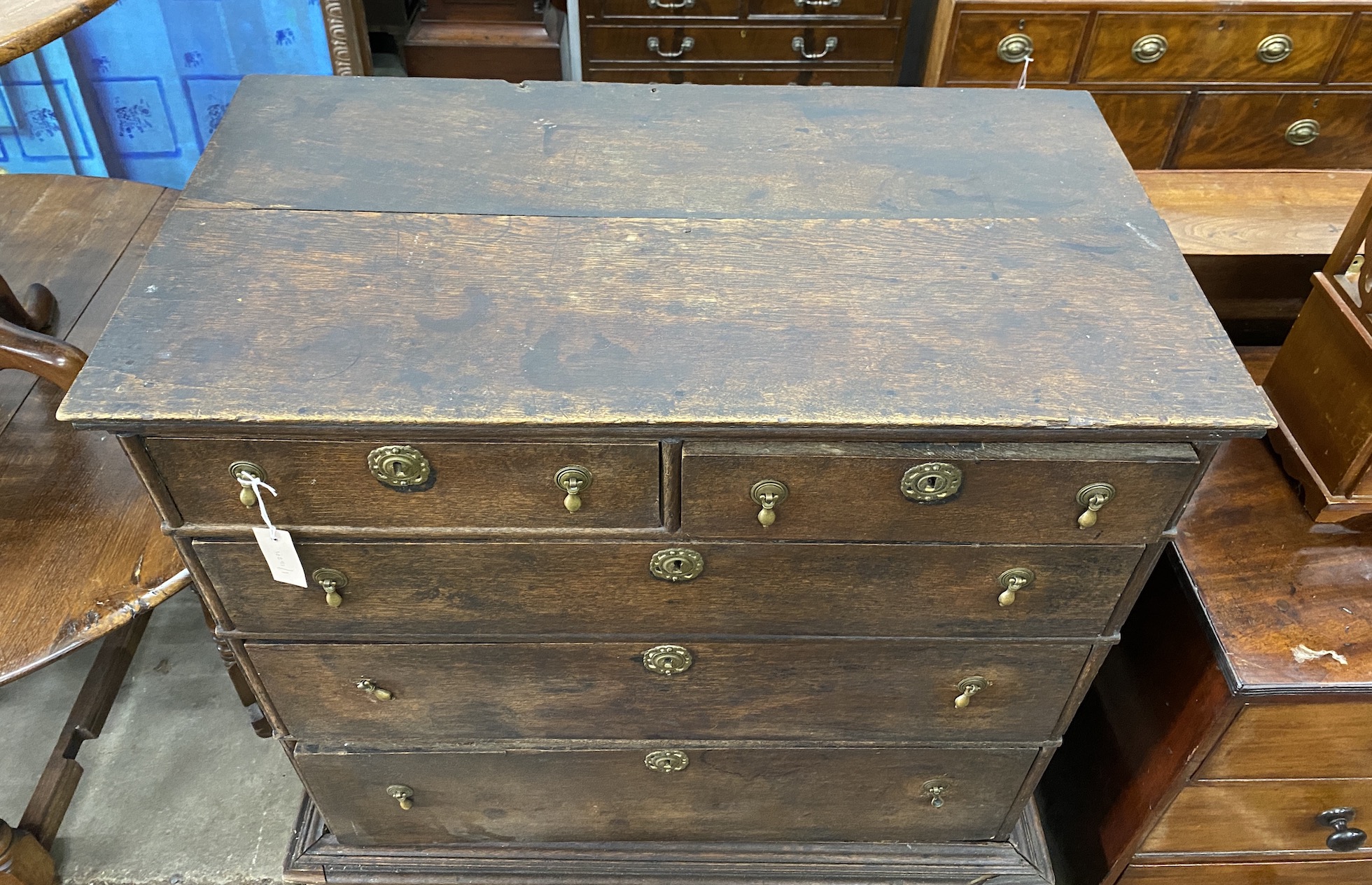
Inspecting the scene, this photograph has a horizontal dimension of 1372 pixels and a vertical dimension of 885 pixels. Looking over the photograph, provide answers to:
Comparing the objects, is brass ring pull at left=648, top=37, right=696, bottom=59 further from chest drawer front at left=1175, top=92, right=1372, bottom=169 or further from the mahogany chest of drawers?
chest drawer front at left=1175, top=92, right=1372, bottom=169

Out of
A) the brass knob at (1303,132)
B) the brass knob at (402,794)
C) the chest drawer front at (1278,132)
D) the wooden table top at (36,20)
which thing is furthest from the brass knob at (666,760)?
the brass knob at (1303,132)

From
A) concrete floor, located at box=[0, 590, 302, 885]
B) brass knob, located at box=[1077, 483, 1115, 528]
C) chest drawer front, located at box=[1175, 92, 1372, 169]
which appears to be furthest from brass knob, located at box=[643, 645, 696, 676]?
chest drawer front, located at box=[1175, 92, 1372, 169]

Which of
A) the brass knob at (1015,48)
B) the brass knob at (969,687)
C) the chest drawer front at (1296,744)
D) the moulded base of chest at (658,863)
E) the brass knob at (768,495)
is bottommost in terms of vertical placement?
the moulded base of chest at (658,863)

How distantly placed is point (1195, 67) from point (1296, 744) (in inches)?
72.1

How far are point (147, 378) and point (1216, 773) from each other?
4.68 ft

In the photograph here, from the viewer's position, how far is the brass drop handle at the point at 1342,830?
141cm

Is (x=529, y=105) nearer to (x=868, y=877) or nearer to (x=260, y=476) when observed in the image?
(x=260, y=476)

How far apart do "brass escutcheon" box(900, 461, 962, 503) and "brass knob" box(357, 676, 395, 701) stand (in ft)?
2.37

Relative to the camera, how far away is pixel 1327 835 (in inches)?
57.8

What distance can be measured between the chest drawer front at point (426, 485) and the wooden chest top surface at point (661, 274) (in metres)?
0.06

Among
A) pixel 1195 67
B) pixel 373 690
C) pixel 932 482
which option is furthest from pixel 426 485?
pixel 1195 67

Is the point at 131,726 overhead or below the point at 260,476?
below

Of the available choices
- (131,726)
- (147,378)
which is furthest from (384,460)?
(131,726)

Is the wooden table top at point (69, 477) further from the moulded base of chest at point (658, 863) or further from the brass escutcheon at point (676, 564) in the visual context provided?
the brass escutcheon at point (676, 564)
